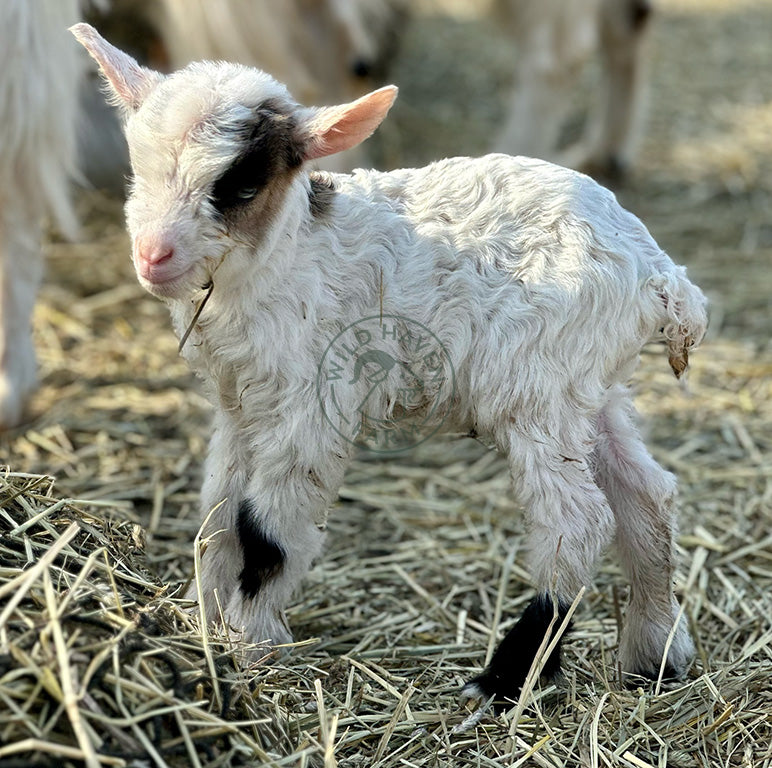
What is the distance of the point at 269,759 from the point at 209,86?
1227 millimetres

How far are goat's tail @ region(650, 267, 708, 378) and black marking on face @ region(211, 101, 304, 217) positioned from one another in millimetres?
819

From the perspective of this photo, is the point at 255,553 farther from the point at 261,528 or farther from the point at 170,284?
the point at 170,284

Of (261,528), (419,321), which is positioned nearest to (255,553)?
(261,528)

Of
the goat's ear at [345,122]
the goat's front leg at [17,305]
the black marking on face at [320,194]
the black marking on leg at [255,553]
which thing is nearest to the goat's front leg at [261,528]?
the black marking on leg at [255,553]

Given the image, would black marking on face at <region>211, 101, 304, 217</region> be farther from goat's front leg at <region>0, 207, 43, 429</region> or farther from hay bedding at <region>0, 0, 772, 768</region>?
goat's front leg at <region>0, 207, 43, 429</region>

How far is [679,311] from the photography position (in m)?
2.35

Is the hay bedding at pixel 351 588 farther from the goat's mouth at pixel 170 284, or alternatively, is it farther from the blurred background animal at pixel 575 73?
the blurred background animal at pixel 575 73

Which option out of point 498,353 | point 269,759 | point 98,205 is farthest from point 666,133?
point 269,759

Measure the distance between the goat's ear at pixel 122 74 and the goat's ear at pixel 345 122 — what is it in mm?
340

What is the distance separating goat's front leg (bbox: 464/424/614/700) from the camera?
89.7 inches

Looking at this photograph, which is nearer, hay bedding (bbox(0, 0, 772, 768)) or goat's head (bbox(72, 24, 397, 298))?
hay bedding (bbox(0, 0, 772, 768))

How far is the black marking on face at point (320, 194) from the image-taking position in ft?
7.55

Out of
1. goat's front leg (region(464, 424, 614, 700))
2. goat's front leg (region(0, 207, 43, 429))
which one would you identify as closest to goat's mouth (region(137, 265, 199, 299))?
goat's front leg (region(464, 424, 614, 700))

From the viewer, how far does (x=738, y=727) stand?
2.29 meters
